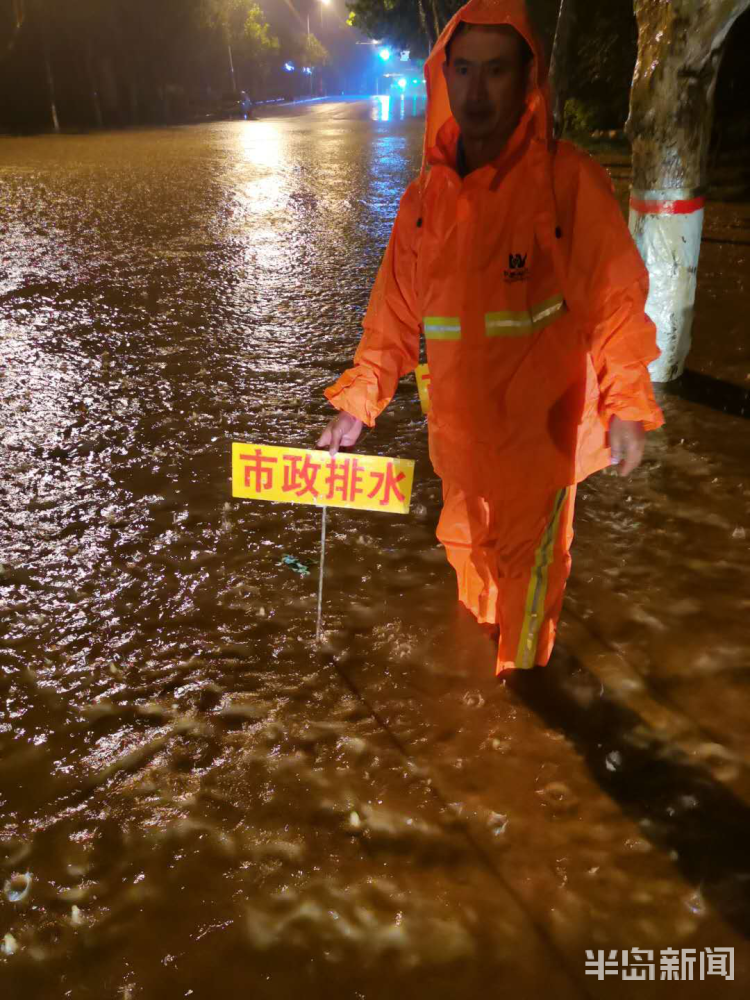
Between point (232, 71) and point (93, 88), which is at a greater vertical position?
point (232, 71)

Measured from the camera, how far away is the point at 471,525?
241 cm

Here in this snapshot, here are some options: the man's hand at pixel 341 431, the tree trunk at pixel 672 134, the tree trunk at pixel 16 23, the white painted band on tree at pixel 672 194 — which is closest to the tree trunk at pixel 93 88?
the tree trunk at pixel 16 23

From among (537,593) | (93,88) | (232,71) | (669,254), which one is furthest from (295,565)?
(232,71)

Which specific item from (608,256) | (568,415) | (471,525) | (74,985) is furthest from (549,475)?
(74,985)

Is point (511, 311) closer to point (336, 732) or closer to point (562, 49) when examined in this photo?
point (336, 732)

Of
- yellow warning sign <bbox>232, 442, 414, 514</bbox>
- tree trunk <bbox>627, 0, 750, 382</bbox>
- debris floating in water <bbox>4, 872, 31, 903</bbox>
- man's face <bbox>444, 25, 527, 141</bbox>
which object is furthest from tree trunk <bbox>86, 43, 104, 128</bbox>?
debris floating in water <bbox>4, 872, 31, 903</bbox>

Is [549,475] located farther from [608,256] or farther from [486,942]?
[486,942]

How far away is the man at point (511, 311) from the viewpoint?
1.88 metres

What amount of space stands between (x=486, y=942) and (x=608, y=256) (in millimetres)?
1746

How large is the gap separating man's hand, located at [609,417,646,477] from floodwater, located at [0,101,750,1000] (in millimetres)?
904

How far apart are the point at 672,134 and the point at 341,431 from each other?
325cm

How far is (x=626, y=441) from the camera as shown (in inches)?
80.6

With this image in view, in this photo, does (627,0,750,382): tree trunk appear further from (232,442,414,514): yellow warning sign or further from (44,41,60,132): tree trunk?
(44,41,60,132): tree trunk

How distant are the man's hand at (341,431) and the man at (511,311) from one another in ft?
0.22
